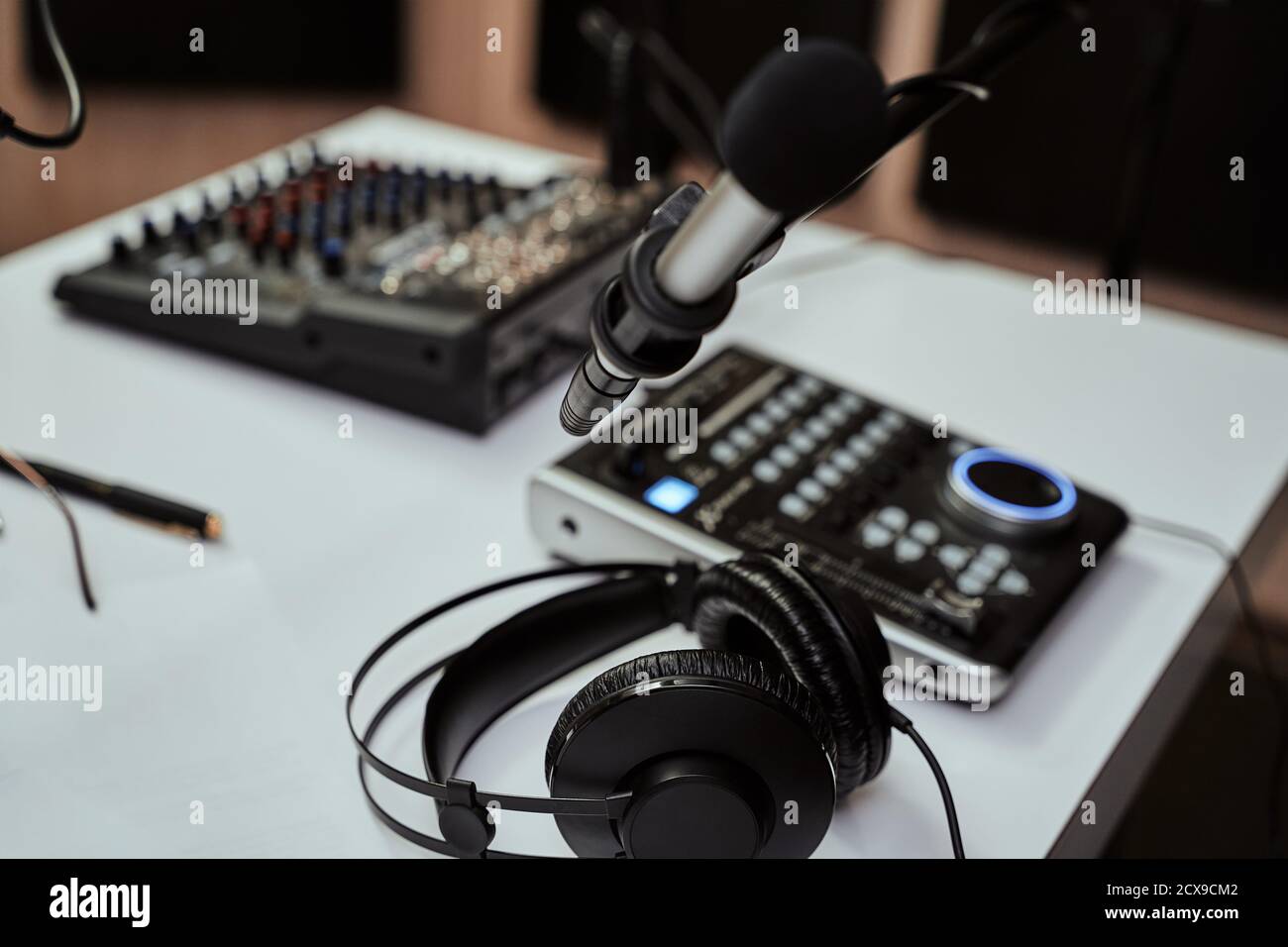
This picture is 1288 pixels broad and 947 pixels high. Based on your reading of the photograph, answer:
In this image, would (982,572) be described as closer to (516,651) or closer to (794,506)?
(794,506)

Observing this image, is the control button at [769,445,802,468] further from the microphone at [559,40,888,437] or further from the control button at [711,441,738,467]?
the microphone at [559,40,888,437]

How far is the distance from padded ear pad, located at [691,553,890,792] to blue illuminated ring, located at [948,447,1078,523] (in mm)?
162

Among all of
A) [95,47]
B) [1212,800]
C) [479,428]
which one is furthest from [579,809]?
[95,47]

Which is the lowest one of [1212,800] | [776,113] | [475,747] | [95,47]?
[1212,800]

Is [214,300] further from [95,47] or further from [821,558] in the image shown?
[95,47]

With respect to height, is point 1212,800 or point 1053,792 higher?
point 1053,792

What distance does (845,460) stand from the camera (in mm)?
707

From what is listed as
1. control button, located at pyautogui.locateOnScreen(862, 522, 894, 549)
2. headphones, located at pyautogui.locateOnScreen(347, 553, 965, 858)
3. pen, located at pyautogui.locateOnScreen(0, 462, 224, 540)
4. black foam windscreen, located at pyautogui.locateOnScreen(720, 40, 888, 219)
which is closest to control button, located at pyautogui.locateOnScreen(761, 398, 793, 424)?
control button, located at pyautogui.locateOnScreen(862, 522, 894, 549)

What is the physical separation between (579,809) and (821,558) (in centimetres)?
22

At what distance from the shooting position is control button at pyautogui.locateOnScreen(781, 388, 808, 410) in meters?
0.75

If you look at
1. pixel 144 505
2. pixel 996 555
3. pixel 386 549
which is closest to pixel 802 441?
pixel 996 555

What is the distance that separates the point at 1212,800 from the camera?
4.11 feet

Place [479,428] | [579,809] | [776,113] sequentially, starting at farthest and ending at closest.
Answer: [479,428] → [579,809] → [776,113]
